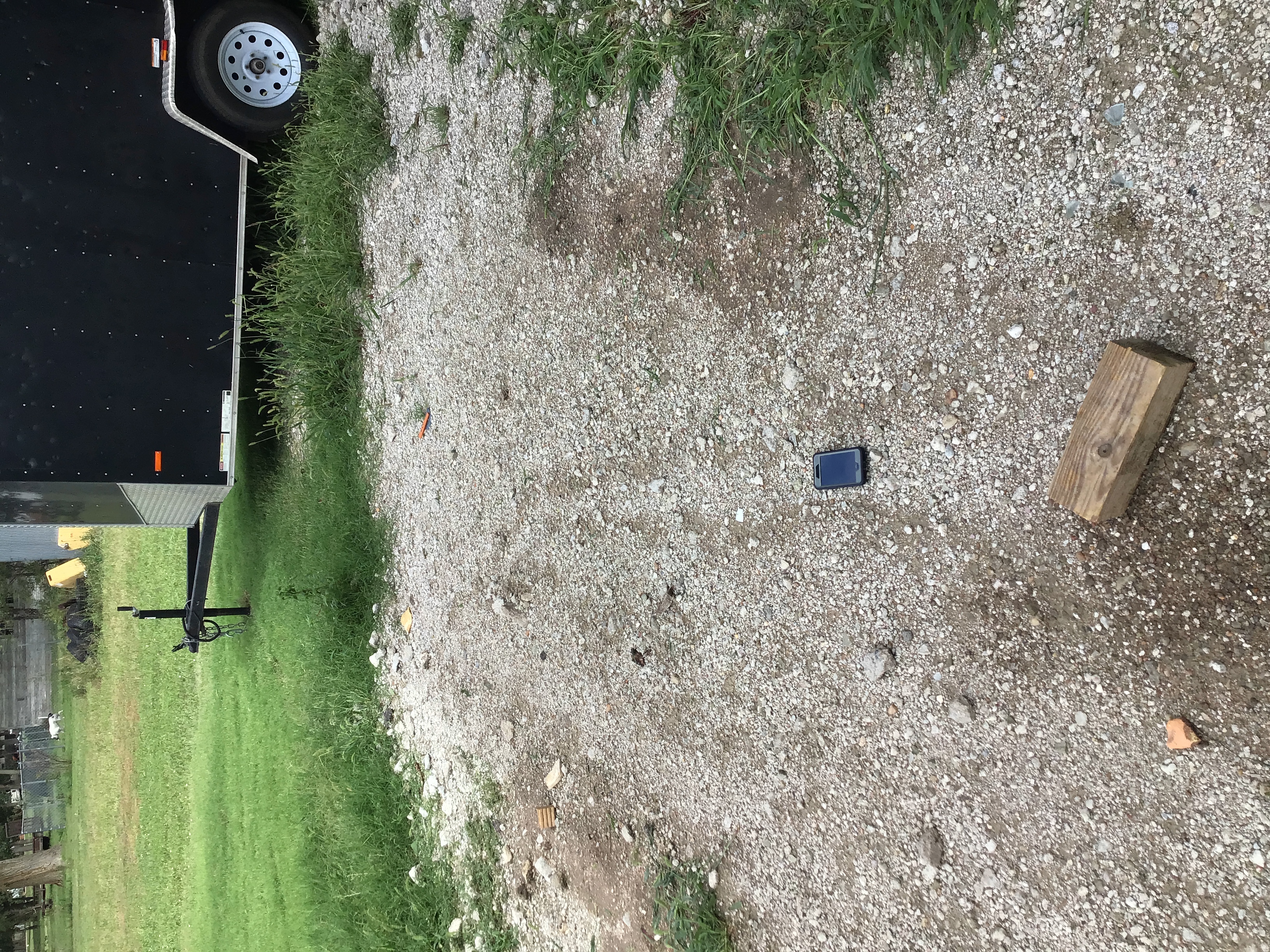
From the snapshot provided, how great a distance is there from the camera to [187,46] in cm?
541

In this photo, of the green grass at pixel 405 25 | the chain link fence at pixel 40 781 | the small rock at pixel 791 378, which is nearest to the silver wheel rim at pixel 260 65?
the green grass at pixel 405 25

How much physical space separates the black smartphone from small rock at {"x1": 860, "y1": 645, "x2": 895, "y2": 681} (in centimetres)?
67

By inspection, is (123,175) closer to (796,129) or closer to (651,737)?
(796,129)

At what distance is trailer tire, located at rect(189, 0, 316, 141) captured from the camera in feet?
17.9

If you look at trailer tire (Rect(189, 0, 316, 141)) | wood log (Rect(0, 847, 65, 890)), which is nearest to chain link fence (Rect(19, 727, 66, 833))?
wood log (Rect(0, 847, 65, 890))

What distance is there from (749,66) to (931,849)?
3.23 metres

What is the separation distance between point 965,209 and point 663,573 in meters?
2.08

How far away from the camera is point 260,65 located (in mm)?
5859

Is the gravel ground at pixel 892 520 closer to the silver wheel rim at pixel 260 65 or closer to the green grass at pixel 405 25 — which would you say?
the green grass at pixel 405 25

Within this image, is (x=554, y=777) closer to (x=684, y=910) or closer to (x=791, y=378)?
(x=684, y=910)

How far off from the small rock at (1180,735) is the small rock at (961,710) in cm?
61

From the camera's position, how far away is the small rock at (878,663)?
3.19 m

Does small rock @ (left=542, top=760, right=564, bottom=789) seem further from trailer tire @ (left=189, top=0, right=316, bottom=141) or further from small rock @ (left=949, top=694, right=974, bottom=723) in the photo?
trailer tire @ (left=189, top=0, right=316, bottom=141)

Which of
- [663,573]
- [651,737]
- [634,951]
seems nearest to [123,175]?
[663,573]
